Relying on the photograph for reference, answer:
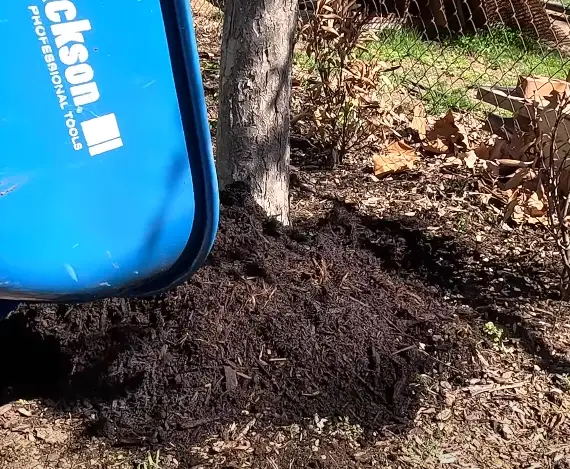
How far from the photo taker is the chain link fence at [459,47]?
18.9ft

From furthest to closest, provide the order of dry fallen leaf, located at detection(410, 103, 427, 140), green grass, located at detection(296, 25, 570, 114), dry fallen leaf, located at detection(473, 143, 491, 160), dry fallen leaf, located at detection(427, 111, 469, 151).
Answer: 1. green grass, located at detection(296, 25, 570, 114)
2. dry fallen leaf, located at detection(410, 103, 427, 140)
3. dry fallen leaf, located at detection(427, 111, 469, 151)
4. dry fallen leaf, located at detection(473, 143, 491, 160)

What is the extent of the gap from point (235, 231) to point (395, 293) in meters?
0.68

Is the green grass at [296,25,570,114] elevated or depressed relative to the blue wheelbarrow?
depressed

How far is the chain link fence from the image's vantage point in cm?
577

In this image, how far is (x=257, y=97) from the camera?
117 inches

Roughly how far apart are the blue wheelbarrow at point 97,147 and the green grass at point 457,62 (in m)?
3.62

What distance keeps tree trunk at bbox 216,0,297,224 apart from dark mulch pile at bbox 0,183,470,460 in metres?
0.33

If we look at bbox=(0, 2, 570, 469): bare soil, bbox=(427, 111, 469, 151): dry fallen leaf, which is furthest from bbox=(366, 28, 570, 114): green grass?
bbox=(0, 2, 570, 469): bare soil

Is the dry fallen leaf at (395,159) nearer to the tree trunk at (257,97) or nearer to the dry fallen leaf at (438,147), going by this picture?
the dry fallen leaf at (438,147)

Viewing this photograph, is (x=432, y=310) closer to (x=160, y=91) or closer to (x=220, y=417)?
(x=220, y=417)

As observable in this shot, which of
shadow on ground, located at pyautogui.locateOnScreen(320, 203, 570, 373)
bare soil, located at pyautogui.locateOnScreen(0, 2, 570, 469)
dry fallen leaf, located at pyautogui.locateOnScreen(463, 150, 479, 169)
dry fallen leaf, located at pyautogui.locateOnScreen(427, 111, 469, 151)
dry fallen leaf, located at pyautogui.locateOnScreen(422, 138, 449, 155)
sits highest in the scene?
bare soil, located at pyautogui.locateOnScreen(0, 2, 570, 469)

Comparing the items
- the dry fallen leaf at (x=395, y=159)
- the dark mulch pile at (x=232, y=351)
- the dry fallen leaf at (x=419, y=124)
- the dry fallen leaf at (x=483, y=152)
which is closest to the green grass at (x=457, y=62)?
the dry fallen leaf at (x=419, y=124)

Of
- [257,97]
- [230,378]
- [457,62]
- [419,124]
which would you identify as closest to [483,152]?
[419,124]

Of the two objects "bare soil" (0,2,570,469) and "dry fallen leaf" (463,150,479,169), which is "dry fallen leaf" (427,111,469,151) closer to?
"dry fallen leaf" (463,150,479,169)
